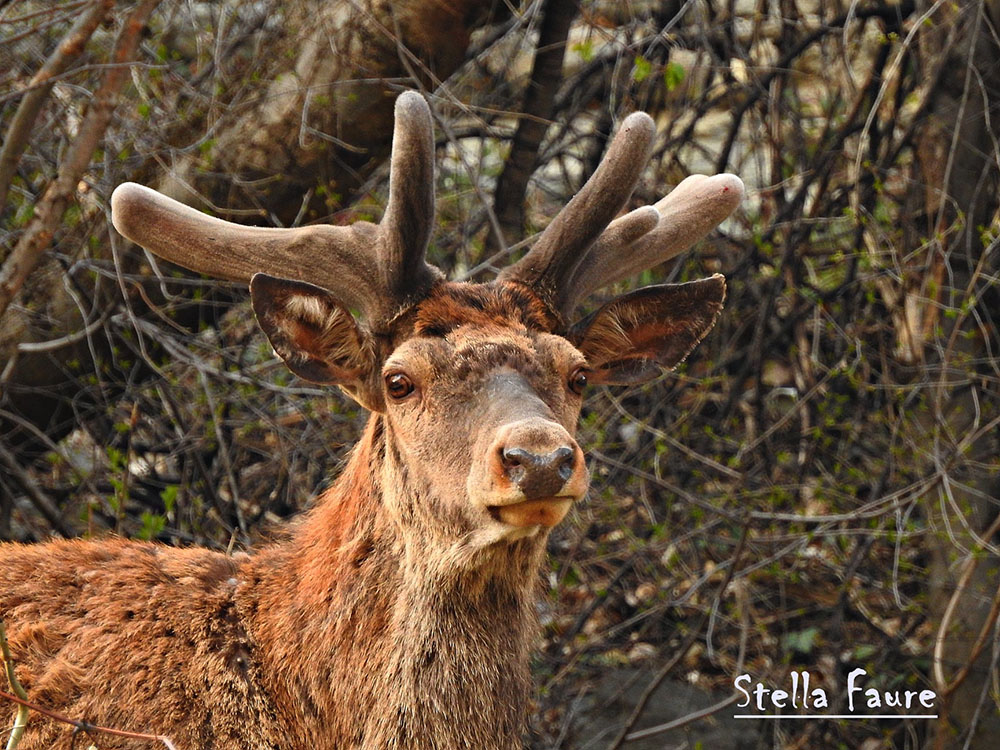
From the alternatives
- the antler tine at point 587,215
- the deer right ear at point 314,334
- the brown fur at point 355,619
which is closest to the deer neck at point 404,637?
the brown fur at point 355,619

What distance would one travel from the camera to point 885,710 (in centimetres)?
662

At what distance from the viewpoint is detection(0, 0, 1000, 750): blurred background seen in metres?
6.21

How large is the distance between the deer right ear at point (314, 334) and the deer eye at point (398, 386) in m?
0.22

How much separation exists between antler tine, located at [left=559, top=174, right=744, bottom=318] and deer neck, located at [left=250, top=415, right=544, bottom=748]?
101 centimetres

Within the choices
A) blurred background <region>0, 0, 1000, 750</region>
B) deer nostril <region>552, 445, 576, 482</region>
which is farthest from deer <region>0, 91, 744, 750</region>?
blurred background <region>0, 0, 1000, 750</region>

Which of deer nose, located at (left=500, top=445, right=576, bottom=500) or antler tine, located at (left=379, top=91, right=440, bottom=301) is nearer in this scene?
deer nose, located at (left=500, top=445, right=576, bottom=500)

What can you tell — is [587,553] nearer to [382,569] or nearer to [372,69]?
[372,69]

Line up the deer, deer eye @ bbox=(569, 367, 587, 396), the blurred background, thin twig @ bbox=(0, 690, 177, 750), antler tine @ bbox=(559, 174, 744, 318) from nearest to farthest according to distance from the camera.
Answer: thin twig @ bbox=(0, 690, 177, 750) < the deer < deer eye @ bbox=(569, 367, 587, 396) < antler tine @ bbox=(559, 174, 744, 318) < the blurred background

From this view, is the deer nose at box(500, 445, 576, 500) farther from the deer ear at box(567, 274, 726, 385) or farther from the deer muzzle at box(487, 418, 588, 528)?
the deer ear at box(567, 274, 726, 385)

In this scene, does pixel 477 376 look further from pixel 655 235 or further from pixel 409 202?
pixel 655 235

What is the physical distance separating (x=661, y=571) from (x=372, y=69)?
3.10 meters

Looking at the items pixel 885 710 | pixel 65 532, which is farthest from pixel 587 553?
pixel 65 532

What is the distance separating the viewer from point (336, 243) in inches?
165

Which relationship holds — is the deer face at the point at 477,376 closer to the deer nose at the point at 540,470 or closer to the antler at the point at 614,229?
the deer nose at the point at 540,470
